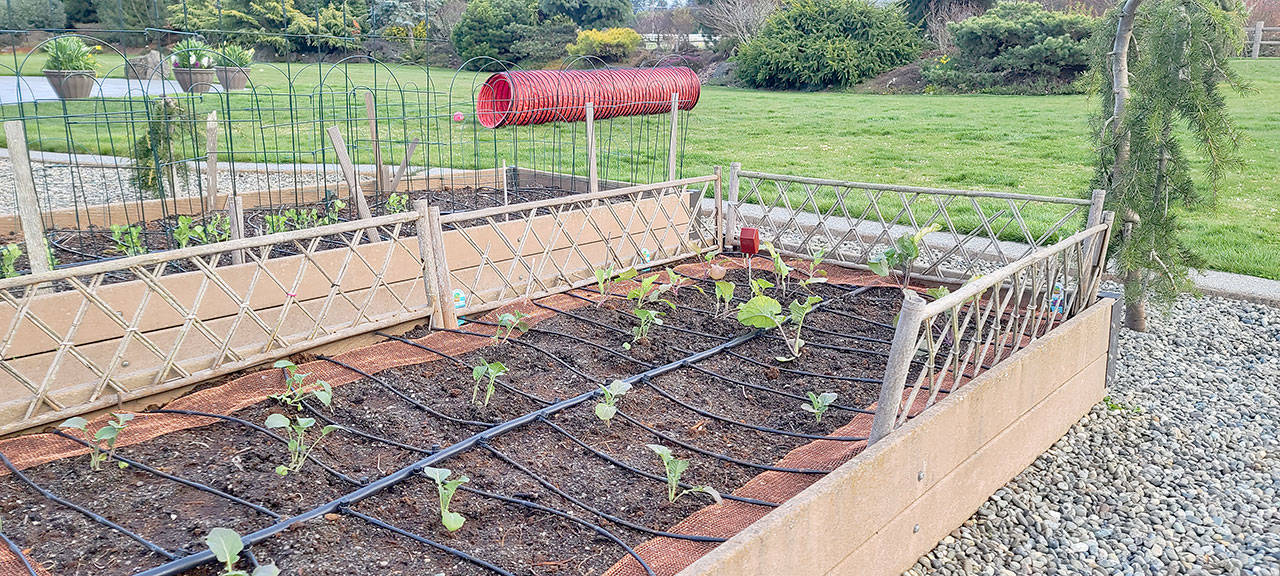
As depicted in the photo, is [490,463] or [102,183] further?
[102,183]

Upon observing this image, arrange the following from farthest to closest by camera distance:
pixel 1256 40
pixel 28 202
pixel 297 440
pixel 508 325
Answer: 1. pixel 1256 40
2. pixel 508 325
3. pixel 28 202
4. pixel 297 440

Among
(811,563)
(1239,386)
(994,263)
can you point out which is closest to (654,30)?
(994,263)

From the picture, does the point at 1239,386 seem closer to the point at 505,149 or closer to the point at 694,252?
the point at 694,252

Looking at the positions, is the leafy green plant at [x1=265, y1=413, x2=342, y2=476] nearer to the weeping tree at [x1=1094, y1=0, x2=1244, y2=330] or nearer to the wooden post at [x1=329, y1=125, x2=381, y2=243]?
the wooden post at [x1=329, y1=125, x2=381, y2=243]

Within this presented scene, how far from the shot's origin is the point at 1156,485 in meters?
3.78

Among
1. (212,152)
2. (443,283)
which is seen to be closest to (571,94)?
(212,152)

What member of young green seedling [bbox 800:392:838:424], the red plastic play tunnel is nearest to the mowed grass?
the red plastic play tunnel

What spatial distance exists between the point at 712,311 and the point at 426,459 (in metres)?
2.20

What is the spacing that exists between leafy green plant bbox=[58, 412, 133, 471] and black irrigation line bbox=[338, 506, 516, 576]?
33.8 inches

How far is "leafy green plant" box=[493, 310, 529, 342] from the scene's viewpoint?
4141 mm

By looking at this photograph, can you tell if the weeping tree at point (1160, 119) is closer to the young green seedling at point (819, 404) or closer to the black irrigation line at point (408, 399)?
the young green seedling at point (819, 404)

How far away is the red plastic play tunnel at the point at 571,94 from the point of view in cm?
678

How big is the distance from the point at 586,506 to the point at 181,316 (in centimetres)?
208

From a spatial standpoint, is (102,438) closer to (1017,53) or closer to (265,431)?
(265,431)
